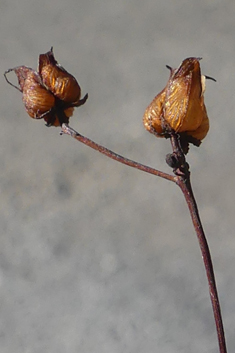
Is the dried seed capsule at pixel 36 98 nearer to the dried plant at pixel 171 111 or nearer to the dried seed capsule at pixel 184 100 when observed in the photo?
the dried plant at pixel 171 111

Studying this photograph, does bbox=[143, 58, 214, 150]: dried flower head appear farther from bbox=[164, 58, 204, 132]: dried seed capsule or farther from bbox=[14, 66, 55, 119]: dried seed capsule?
bbox=[14, 66, 55, 119]: dried seed capsule

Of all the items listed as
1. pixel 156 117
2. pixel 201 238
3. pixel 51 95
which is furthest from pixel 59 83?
pixel 201 238

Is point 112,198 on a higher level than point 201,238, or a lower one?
higher

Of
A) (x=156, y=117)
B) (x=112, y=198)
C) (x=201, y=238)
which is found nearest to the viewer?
(x=201, y=238)

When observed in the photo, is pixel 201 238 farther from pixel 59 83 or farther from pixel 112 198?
pixel 112 198

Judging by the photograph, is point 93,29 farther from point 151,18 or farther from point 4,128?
point 4,128

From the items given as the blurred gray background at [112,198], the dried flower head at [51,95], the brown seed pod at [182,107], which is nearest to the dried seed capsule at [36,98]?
the dried flower head at [51,95]

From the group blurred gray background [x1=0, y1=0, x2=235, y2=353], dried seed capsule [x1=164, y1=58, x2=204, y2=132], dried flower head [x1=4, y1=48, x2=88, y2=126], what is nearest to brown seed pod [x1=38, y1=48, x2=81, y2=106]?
dried flower head [x1=4, y1=48, x2=88, y2=126]

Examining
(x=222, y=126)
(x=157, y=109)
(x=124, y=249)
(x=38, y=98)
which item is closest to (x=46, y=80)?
(x=38, y=98)
